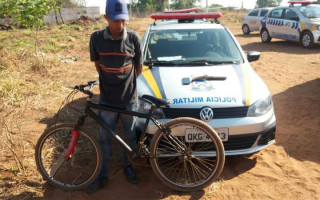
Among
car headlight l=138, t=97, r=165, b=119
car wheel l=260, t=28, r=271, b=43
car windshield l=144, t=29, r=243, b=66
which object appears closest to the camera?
car headlight l=138, t=97, r=165, b=119

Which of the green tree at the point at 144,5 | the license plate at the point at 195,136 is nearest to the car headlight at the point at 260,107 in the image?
the license plate at the point at 195,136

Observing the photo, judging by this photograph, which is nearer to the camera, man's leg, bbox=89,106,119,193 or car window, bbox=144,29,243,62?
man's leg, bbox=89,106,119,193

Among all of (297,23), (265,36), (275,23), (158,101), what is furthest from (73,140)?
(265,36)

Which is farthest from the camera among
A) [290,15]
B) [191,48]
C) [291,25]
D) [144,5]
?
[144,5]

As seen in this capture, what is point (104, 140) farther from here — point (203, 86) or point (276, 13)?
point (276, 13)

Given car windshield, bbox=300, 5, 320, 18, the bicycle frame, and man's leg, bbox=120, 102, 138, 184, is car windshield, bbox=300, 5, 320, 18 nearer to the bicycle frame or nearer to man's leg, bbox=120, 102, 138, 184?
man's leg, bbox=120, 102, 138, 184

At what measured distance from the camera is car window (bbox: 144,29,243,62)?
177 inches

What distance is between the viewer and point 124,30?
9.80 ft

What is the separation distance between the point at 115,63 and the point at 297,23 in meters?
11.0

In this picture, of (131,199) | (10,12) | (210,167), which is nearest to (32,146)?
(131,199)

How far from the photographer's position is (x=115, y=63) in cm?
302

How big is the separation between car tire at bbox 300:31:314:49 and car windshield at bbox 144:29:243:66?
8.16 metres

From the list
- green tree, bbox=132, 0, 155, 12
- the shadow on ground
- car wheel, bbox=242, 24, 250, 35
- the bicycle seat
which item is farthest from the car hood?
green tree, bbox=132, 0, 155, 12

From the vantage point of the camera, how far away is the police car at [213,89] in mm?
3412
